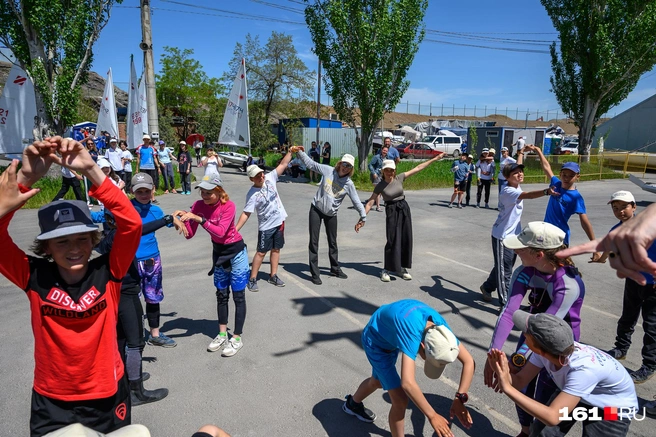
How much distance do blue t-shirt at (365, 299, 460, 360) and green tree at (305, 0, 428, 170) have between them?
17.3 m

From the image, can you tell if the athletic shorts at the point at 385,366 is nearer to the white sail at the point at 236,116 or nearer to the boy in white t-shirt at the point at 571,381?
the boy in white t-shirt at the point at 571,381

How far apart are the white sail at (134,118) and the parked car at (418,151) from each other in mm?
22013

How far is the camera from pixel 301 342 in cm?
482

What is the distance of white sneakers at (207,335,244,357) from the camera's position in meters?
4.45

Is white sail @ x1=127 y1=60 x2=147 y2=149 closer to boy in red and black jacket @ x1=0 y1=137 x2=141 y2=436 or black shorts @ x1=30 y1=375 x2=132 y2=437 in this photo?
boy in red and black jacket @ x1=0 y1=137 x2=141 y2=436

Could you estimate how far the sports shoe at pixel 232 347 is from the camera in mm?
4438

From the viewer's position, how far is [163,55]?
41.2 meters

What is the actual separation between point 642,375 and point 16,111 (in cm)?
1846

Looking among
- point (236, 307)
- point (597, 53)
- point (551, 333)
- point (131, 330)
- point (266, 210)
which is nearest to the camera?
point (551, 333)

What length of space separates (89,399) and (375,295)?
15.0 ft

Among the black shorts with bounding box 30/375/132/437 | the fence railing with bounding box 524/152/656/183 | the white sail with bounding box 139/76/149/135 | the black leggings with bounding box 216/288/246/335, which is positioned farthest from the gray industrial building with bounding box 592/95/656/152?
the black shorts with bounding box 30/375/132/437

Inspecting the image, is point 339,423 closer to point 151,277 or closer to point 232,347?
point 232,347

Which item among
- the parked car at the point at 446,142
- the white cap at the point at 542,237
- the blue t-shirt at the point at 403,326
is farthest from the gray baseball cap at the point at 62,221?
the parked car at the point at 446,142

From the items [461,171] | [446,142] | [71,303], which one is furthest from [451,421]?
[446,142]
